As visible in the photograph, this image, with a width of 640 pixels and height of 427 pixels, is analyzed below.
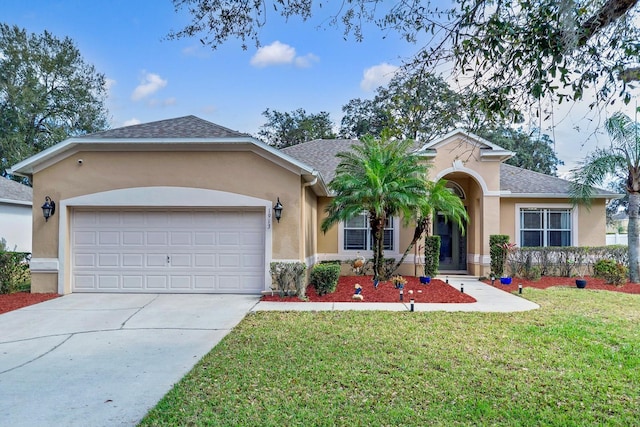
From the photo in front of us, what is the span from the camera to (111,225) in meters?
11.5

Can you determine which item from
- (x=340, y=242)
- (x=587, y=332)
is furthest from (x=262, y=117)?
(x=587, y=332)

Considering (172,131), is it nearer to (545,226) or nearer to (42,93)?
(545,226)

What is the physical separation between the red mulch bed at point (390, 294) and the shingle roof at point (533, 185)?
5320mm

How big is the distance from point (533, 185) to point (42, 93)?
1269 inches

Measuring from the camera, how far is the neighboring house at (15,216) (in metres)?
19.0

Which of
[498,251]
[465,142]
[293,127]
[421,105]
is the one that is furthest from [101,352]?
[293,127]

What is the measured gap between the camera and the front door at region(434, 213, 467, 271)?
54.4ft

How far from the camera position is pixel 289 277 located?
420 inches

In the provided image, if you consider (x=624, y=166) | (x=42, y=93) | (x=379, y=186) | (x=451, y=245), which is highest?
(x=42, y=93)

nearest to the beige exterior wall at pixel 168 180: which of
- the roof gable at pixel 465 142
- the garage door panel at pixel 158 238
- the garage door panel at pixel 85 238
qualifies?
the garage door panel at pixel 85 238

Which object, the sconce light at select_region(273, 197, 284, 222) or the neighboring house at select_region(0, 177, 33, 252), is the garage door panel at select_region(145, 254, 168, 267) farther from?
the neighboring house at select_region(0, 177, 33, 252)

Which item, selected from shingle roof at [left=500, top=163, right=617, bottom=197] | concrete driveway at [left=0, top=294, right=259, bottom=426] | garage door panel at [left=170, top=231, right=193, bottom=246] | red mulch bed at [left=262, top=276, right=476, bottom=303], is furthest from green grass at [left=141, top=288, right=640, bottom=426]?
shingle roof at [left=500, top=163, right=617, bottom=197]

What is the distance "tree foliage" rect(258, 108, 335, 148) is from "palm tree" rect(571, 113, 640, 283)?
72.4 feet

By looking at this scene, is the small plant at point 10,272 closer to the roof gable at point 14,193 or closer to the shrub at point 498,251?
the roof gable at point 14,193
